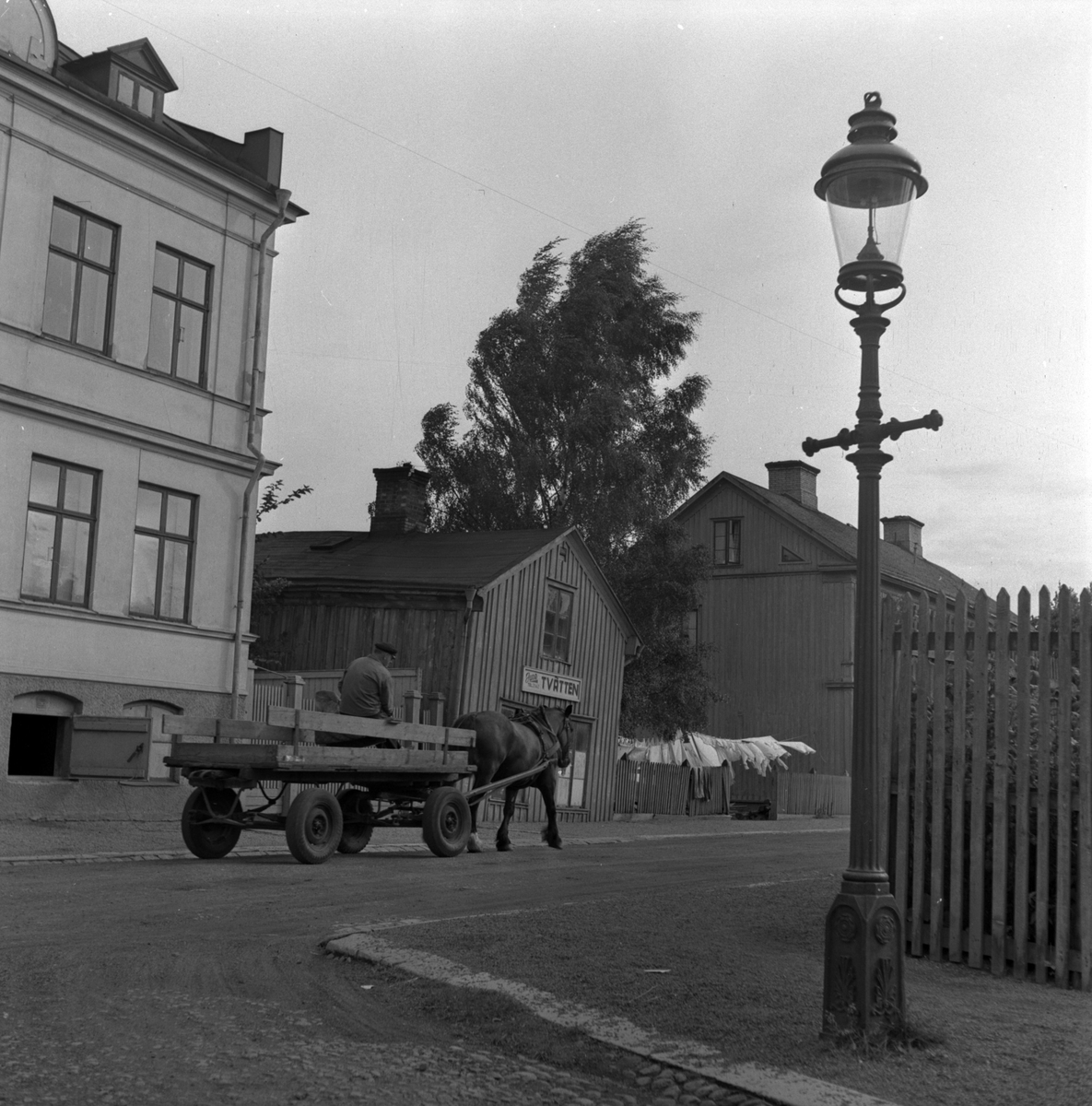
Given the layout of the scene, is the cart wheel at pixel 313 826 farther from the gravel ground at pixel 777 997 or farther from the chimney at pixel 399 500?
the chimney at pixel 399 500

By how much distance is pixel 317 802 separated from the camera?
550 inches

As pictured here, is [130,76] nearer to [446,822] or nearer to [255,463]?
[255,463]

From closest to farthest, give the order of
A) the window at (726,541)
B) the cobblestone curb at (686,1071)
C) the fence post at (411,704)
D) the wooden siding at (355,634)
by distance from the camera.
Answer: the cobblestone curb at (686,1071) → the fence post at (411,704) → the wooden siding at (355,634) → the window at (726,541)

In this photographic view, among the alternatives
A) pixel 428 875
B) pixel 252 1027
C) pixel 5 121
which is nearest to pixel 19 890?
pixel 428 875

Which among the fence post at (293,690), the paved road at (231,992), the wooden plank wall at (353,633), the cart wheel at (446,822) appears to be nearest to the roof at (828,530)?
the wooden plank wall at (353,633)

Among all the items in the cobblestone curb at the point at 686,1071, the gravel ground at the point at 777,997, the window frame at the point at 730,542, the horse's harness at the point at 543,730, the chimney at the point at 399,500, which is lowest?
the cobblestone curb at the point at 686,1071

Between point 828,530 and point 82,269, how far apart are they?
30535 millimetres

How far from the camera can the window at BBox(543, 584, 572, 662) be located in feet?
93.5

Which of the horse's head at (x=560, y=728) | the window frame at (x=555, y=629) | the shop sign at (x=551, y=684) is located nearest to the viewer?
the horse's head at (x=560, y=728)

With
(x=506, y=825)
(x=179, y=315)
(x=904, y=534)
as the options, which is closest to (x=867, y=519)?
(x=506, y=825)

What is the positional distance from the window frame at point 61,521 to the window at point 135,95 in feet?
18.3

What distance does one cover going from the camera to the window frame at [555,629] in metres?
28.3

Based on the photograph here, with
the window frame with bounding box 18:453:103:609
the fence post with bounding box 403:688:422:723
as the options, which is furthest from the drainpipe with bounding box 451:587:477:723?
the window frame with bounding box 18:453:103:609

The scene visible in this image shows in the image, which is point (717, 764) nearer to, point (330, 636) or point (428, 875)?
point (330, 636)
